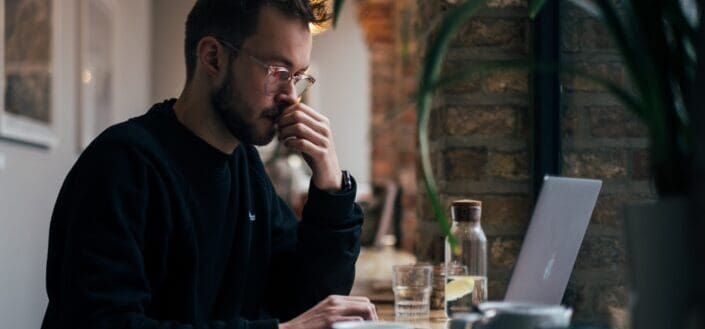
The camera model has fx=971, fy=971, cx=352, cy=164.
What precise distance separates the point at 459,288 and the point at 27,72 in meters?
2.23

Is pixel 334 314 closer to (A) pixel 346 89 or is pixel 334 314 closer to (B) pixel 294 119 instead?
(B) pixel 294 119

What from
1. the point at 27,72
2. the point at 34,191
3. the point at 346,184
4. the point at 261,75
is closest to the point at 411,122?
the point at 34,191

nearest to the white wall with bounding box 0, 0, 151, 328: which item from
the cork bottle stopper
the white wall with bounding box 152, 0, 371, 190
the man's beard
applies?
the man's beard

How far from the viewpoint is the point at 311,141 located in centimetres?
187

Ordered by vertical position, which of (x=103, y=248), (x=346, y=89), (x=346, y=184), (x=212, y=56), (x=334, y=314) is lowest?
(x=334, y=314)

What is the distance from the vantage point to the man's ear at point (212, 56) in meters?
1.85

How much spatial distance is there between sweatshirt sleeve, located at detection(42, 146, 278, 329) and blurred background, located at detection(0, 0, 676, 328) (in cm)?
41

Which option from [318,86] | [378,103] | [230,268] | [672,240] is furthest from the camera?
[318,86]

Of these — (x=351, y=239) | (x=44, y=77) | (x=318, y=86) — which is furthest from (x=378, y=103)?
(x=351, y=239)

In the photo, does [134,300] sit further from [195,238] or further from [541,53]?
[541,53]

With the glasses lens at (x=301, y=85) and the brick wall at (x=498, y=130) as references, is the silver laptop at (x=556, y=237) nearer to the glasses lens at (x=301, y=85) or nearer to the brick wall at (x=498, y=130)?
the glasses lens at (x=301, y=85)

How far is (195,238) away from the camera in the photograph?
5.56 ft

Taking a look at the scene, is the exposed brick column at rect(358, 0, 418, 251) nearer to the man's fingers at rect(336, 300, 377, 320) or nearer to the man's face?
the man's face

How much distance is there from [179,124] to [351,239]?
399mm
